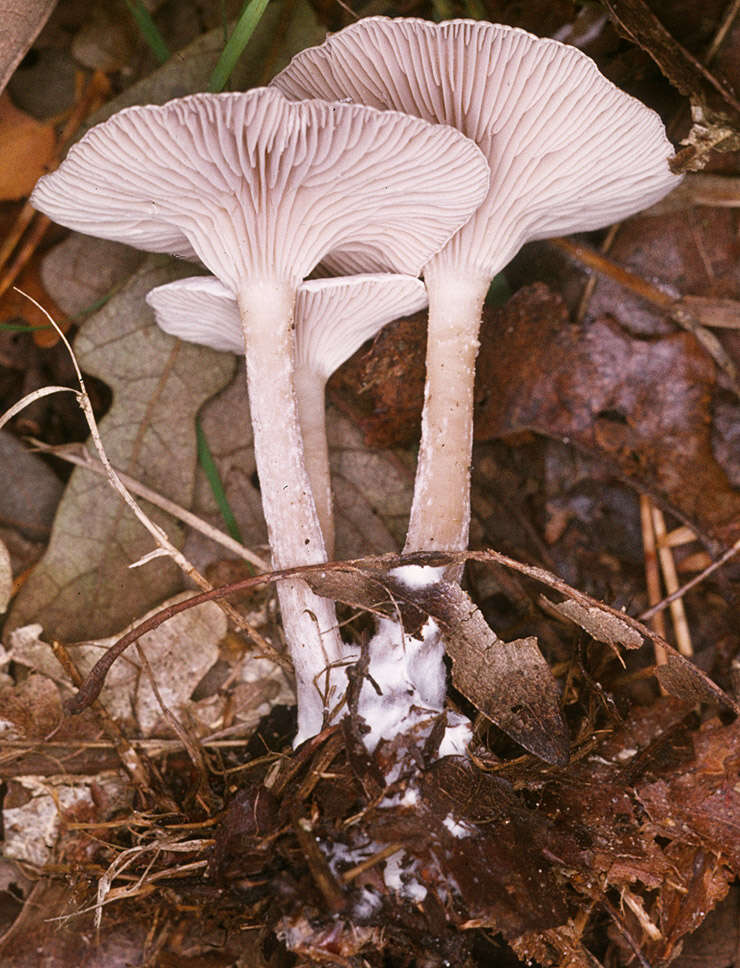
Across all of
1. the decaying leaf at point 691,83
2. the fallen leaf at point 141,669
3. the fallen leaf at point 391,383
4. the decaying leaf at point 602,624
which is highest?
the decaying leaf at point 691,83

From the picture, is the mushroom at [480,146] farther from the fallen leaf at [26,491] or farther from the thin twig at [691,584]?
the fallen leaf at [26,491]

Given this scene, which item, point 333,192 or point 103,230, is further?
point 103,230

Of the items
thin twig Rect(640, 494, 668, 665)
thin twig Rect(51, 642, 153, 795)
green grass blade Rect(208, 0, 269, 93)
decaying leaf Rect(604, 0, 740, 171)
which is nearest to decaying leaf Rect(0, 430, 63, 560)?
thin twig Rect(51, 642, 153, 795)

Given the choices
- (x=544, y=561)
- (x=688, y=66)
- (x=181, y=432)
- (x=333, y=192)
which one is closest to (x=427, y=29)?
(x=333, y=192)

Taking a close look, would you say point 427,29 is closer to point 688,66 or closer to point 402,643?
point 688,66

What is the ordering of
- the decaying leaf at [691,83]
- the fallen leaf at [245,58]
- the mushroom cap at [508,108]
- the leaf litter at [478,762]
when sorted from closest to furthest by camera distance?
the mushroom cap at [508,108], the leaf litter at [478,762], the decaying leaf at [691,83], the fallen leaf at [245,58]


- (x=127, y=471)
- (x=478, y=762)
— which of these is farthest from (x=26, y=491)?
(x=478, y=762)

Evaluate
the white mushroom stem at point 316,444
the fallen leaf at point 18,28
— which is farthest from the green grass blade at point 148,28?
the white mushroom stem at point 316,444
